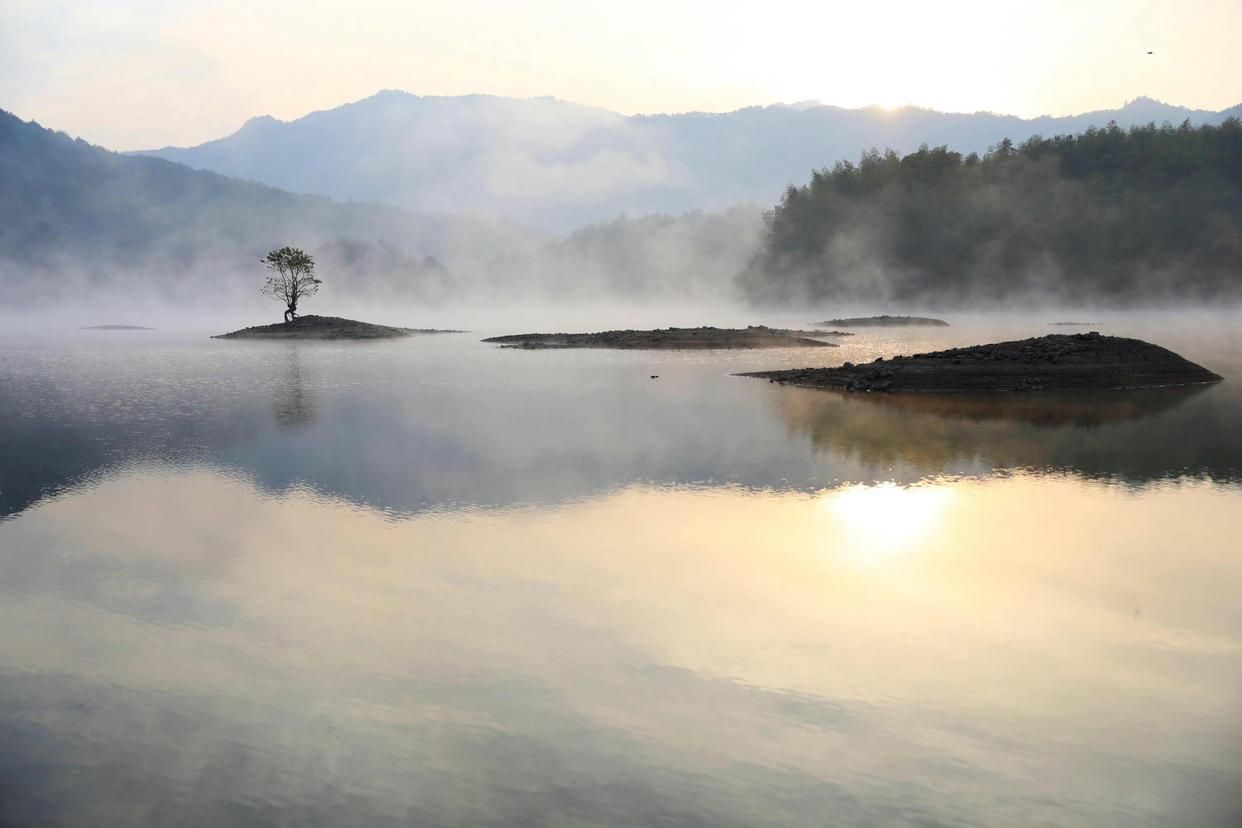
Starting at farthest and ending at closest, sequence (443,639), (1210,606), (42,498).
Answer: (42,498)
(1210,606)
(443,639)

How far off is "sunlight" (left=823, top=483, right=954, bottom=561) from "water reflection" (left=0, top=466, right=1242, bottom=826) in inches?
6.4

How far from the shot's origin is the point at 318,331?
11412 cm

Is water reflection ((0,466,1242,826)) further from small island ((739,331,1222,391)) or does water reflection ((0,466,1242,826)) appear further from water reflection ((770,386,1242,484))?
small island ((739,331,1222,391))

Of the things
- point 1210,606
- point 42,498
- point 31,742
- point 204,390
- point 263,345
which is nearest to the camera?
point 31,742

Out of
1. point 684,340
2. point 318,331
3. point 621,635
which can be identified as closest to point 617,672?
point 621,635

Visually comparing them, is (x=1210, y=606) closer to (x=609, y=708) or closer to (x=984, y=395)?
(x=609, y=708)

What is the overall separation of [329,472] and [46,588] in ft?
34.1

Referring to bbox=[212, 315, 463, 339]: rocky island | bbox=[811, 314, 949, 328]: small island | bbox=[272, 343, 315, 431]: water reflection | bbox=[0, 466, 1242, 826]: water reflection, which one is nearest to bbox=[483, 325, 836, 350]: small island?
bbox=[212, 315, 463, 339]: rocky island

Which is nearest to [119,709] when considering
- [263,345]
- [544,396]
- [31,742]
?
[31,742]

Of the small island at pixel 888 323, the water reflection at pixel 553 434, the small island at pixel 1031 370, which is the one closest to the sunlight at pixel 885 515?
the water reflection at pixel 553 434

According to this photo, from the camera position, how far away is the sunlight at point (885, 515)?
60.5 ft

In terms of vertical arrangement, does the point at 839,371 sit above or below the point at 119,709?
above

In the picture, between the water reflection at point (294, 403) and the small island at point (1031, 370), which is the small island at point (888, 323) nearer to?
the small island at point (1031, 370)

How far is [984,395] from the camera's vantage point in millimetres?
46531
